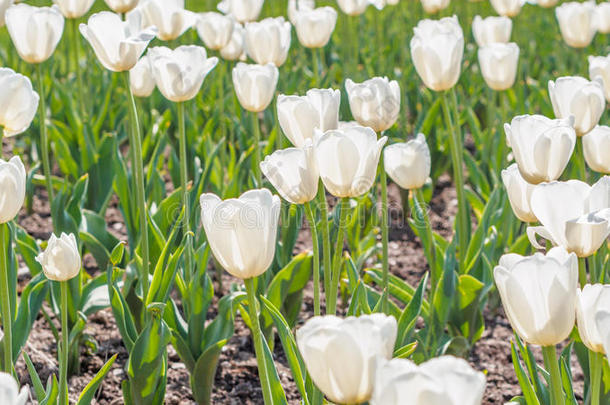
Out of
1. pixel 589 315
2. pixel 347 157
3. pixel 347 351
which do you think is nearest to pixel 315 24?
pixel 347 157

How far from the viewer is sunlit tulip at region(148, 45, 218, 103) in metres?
2.14

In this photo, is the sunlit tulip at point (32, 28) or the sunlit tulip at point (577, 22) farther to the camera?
the sunlit tulip at point (577, 22)

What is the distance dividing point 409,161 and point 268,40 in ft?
3.13

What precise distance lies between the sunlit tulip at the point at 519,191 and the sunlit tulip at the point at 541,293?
24.7 inches

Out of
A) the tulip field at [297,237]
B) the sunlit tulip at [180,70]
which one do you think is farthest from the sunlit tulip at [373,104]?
the sunlit tulip at [180,70]

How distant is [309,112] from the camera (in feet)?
5.60

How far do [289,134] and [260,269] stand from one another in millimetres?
510

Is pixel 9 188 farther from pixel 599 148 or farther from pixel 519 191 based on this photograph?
pixel 599 148

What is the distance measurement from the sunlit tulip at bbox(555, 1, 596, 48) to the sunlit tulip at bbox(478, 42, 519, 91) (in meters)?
0.89

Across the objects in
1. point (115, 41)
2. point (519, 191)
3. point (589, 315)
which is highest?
point (115, 41)


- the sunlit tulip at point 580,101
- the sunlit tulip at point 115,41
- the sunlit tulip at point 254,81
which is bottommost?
the sunlit tulip at point 580,101

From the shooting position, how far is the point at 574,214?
54.4 inches

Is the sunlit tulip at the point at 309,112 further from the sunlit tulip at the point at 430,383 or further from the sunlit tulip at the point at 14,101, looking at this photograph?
the sunlit tulip at the point at 430,383

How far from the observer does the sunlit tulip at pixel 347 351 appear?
1007mm
